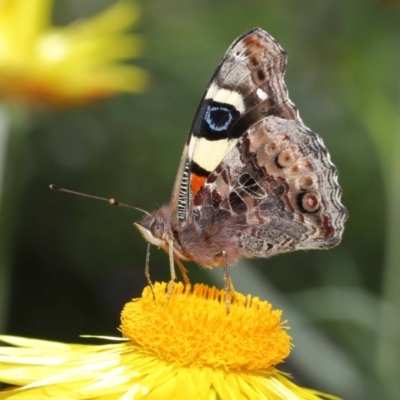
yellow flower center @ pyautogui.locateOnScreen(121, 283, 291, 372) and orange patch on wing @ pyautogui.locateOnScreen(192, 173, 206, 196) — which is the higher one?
orange patch on wing @ pyautogui.locateOnScreen(192, 173, 206, 196)

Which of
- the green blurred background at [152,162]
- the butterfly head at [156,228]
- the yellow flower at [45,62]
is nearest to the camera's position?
the butterfly head at [156,228]

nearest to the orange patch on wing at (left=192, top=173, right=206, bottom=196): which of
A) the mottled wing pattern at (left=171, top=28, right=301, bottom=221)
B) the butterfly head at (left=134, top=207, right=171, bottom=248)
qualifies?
the mottled wing pattern at (left=171, top=28, right=301, bottom=221)

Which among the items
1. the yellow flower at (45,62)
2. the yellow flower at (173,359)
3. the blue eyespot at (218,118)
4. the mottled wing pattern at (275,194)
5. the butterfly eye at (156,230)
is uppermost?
the yellow flower at (45,62)

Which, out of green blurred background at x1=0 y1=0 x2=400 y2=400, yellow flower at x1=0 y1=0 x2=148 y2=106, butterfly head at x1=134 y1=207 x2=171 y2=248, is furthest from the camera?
green blurred background at x1=0 y1=0 x2=400 y2=400

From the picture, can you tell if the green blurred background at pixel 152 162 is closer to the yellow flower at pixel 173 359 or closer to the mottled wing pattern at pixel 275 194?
the mottled wing pattern at pixel 275 194

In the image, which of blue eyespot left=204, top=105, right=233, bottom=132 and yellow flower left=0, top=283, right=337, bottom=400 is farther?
blue eyespot left=204, top=105, right=233, bottom=132

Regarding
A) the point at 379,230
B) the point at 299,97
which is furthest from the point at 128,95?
the point at 379,230

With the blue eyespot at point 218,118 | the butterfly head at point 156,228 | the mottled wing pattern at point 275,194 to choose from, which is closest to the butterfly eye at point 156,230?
the butterfly head at point 156,228

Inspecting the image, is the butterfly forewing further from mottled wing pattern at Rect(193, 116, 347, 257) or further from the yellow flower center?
the yellow flower center

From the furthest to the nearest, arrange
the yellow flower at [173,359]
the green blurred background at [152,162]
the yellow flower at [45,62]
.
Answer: the green blurred background at [152,162] < the yellow flower at [45,62] < the yellow flower at [173,359]
